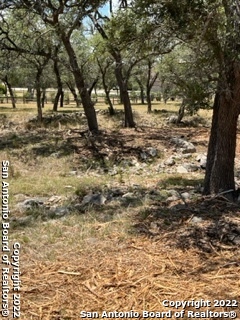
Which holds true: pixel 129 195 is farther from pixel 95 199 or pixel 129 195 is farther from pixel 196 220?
pixel 196 220

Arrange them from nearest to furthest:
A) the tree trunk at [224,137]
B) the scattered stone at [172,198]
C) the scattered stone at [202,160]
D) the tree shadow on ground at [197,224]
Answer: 1. the tree shadow on ground at [197,224]
2. the tree trunk at [224,137]
3. the scattered stone at [172,198]
4. the scattered stone at [202,160]

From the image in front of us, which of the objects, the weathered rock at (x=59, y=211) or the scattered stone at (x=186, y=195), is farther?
the scattered stone at (x=186, y=195)

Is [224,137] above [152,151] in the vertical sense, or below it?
above

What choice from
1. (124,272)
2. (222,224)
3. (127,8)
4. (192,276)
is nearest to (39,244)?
(124,272)

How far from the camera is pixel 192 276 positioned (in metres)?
3.37

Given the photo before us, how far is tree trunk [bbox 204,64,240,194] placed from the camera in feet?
16.9

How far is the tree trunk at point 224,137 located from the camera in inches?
203

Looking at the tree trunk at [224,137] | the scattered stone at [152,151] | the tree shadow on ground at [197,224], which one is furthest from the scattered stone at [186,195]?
the scattered stone at [152,151]

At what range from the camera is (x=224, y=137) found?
542 centimetres

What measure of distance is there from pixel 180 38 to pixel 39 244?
2.98 m

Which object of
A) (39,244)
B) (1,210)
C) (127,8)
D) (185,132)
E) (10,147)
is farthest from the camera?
(185,132)

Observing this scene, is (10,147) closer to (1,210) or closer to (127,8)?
(1,210)

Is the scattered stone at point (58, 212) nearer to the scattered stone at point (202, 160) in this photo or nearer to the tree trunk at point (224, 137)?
the tree trunk at point (224, 137)

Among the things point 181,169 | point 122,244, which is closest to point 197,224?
point 122,244
